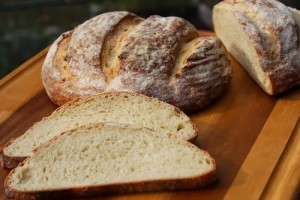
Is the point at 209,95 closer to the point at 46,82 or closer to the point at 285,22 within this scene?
the point at 285,22

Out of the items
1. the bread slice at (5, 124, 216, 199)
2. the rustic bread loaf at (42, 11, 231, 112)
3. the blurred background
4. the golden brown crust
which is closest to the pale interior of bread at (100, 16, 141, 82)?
the rustic bread loaf at (42, 11, 231, 112)

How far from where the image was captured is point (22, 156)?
2.16 m

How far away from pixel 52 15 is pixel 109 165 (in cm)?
198

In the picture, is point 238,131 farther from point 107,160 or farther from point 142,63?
point 107,160

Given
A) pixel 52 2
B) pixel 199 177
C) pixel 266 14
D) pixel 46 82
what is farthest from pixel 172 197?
pixel 52 2

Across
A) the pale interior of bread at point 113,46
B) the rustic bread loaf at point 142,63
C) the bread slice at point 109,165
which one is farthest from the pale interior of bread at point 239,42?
the bread slice at point 109,165

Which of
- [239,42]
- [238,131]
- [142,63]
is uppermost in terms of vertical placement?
[142,63]

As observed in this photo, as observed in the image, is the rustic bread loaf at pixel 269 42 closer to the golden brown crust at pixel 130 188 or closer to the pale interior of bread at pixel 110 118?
the pale interior of bread at pixel 110 118

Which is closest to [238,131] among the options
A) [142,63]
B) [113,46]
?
[142,63]

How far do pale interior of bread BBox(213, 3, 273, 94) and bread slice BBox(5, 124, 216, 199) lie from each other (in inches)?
29.9

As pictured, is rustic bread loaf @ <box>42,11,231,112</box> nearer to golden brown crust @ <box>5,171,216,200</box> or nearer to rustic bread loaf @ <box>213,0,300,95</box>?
rustic bread loaf @ <box>213,0,300,95</box>

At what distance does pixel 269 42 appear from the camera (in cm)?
265

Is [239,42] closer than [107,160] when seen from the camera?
No

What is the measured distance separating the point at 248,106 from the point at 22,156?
3.49ft
